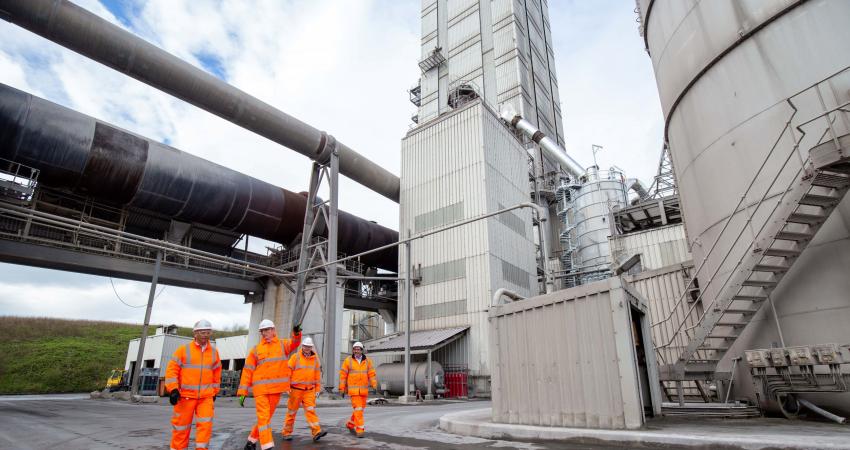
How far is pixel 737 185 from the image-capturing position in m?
8.97

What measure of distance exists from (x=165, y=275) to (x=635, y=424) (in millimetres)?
20876

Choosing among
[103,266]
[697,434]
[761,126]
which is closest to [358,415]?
[697,434]

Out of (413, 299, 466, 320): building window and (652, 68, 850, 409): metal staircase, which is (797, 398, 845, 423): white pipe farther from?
(413, 299, 466, 320): building window

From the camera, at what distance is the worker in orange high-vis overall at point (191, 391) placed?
16.9ft

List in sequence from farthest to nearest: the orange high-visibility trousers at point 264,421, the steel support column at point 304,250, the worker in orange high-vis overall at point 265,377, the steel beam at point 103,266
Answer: the steel support column at point 304,250 → the steel beam at point 103,266 → the worker in orange high-vis overall at point 265,377 → the orange high-visibility trousers at point 264,421

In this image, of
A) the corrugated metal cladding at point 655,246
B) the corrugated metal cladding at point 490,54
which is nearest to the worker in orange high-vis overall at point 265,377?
the corrugated metal cladding at point 655,246

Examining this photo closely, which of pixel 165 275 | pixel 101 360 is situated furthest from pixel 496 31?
pixel 101 360

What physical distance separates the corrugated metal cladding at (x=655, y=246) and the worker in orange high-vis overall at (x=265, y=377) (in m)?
20.1

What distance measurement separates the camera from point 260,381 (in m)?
6.10

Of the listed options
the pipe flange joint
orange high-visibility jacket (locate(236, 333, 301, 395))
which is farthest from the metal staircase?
the pipe flange joint

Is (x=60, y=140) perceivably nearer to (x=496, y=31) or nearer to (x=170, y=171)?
(x=170, y=171)

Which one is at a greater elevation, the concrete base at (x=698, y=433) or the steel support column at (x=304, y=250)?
the steel support column at (x=304, y=250)

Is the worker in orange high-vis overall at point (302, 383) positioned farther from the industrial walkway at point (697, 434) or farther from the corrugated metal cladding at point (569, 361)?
the corrugated metal cladding at point (569, 361)

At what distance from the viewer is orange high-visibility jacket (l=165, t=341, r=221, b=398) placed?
5.28 metres
